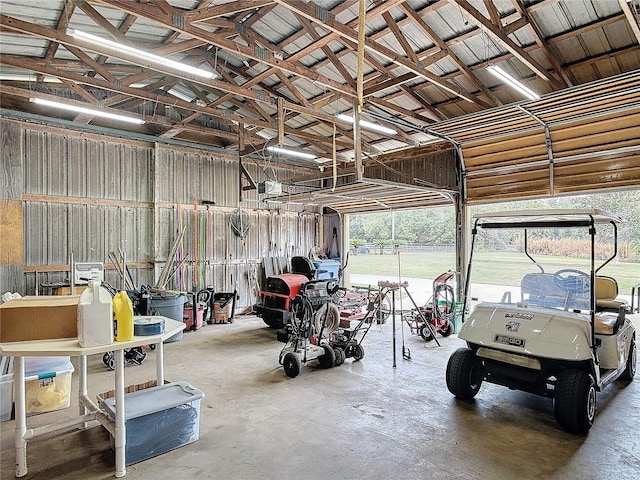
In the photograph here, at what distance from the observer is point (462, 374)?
403 cm

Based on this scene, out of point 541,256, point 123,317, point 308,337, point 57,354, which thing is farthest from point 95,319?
point 541,256

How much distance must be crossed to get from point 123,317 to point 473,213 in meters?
7.82

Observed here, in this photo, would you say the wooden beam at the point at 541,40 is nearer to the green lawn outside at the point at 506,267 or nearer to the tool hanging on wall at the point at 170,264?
the green lawn outside at the point at 506,267

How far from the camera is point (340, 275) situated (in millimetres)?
10484

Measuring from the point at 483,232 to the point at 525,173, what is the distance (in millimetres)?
3759

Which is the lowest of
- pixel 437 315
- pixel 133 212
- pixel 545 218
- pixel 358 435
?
pixel 358 435

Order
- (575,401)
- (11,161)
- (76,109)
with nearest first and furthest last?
(575,401) < (76,109) < (11,161)

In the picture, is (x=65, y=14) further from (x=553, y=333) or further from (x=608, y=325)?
(x=608, y=325)

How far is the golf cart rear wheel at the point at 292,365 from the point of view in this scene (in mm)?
4854

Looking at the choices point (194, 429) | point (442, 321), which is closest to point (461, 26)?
point (442, 321)

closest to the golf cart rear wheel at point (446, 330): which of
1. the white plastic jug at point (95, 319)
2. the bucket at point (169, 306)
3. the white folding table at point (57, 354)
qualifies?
the bucket at point (169, 306)

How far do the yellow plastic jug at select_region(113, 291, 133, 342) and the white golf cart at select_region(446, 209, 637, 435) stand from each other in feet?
10.3

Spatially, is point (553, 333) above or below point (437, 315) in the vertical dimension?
above

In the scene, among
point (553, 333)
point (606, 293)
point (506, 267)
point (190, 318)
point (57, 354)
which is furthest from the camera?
point (190, 318)
